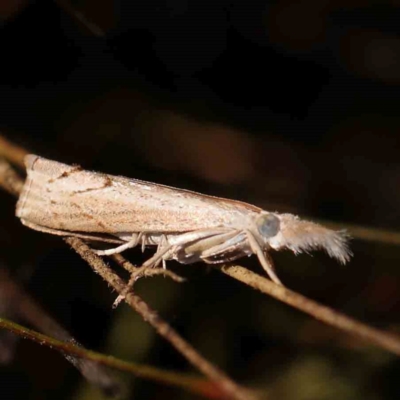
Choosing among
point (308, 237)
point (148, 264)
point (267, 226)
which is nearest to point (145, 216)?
point (148, 264)

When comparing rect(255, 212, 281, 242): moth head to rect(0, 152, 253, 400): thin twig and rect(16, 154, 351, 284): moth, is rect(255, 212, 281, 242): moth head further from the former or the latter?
rect(0, 152, 253, 400): thin twig

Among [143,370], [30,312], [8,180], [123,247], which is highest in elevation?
[143,370]

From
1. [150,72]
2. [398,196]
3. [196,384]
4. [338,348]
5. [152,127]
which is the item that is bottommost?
[338,348]

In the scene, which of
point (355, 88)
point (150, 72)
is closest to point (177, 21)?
point (150, 72)

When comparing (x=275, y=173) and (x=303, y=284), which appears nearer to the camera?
(x=303, y=284)

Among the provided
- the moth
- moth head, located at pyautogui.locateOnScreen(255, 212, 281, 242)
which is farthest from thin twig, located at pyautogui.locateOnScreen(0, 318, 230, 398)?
moth head, located at pyautogui.locateOnScreen(255, 212, 281, 242)

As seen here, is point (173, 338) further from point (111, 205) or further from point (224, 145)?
point (224, 145)

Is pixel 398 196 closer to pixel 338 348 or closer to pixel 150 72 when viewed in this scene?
pixel 338 348
